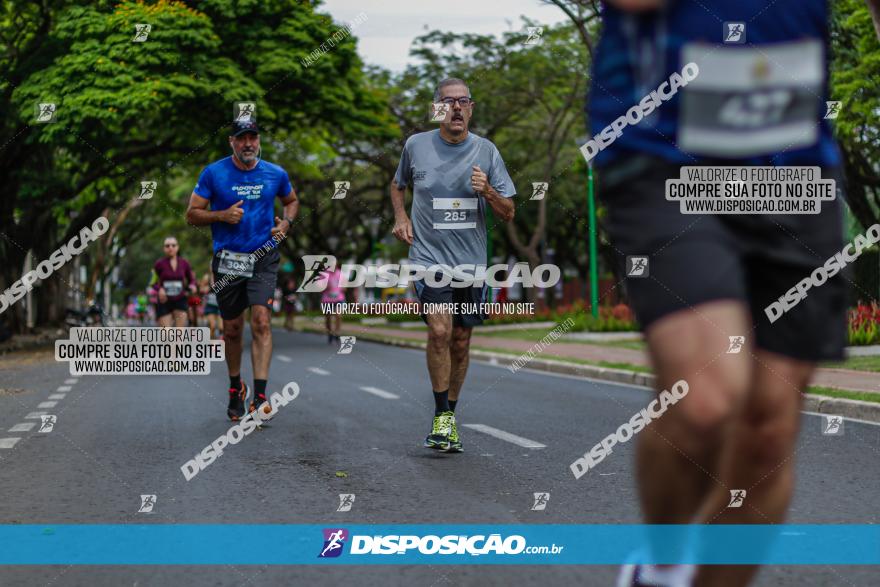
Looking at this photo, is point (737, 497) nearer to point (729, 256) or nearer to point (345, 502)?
point (729, 256)

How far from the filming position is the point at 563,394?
11.5 metres

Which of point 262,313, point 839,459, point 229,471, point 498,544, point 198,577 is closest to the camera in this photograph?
point 198,577

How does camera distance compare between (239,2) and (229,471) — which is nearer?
(229,471)

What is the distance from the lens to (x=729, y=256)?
221 cm

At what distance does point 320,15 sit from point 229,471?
19.6m

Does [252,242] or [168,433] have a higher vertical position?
[252,242]

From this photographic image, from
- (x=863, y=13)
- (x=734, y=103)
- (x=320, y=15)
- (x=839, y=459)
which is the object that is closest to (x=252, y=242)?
(x=839, y=459)

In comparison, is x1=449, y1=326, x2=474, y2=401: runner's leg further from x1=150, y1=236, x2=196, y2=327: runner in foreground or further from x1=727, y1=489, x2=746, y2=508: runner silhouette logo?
x1=150, y1=236, x2=196, y2=327: runner in foreground

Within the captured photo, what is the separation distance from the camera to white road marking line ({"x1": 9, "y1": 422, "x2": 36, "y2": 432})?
28.0 feet

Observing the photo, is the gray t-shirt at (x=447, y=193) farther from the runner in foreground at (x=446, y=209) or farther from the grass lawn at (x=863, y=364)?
the grass lawn at (x=863, y=364)

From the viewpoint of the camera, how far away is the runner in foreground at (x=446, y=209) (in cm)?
653

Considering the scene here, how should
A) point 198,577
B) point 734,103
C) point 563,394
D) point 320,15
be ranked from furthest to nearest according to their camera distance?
point 320,15 → point 563,394 → point 198,577 → point 734,103

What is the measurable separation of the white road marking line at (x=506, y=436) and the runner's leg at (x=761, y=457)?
16.1 feet

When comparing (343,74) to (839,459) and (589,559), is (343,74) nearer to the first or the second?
(839,459)
